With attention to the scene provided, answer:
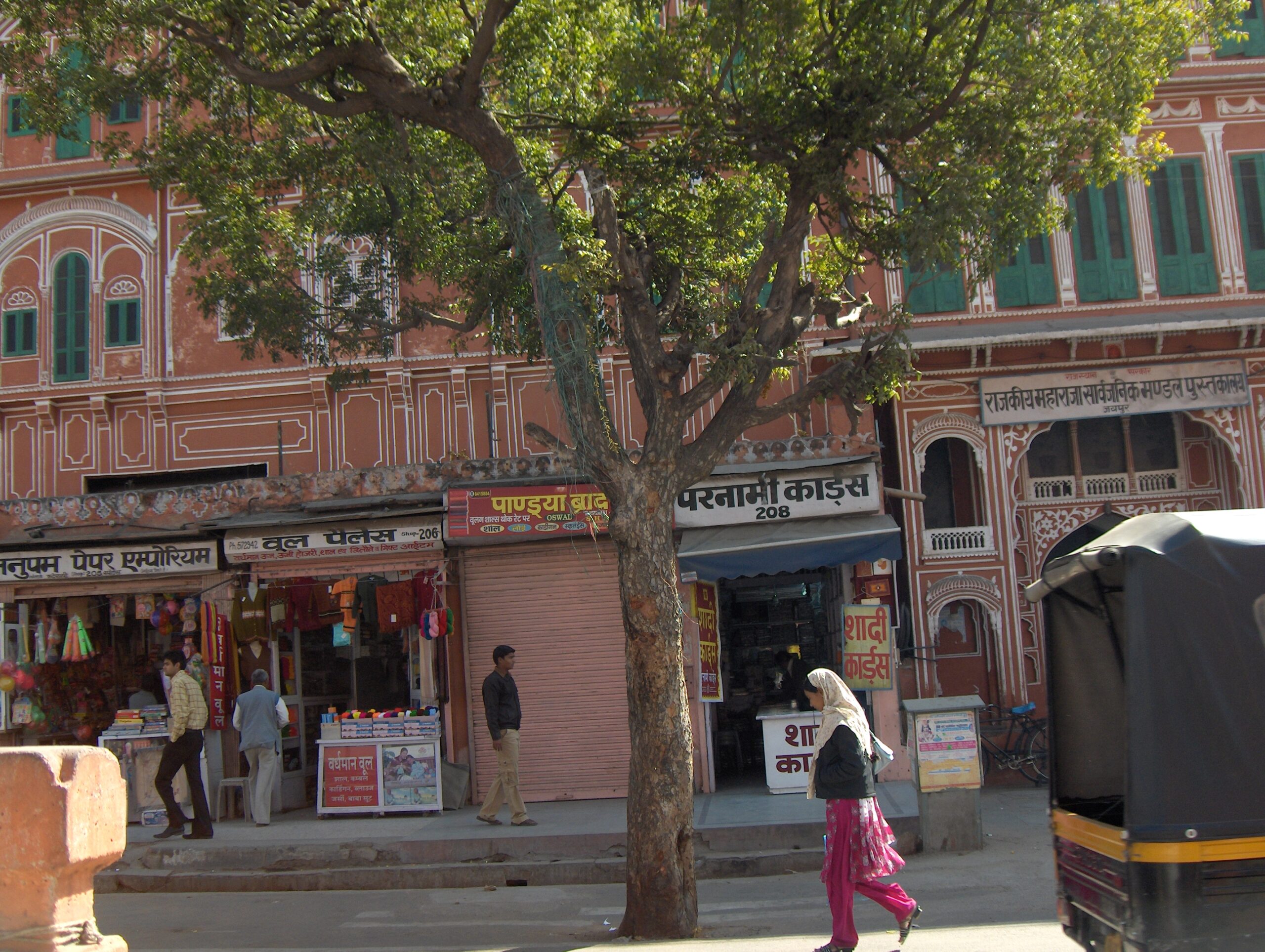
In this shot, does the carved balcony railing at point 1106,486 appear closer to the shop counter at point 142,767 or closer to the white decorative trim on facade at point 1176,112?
the white decorative trim on facade at point 1176,112

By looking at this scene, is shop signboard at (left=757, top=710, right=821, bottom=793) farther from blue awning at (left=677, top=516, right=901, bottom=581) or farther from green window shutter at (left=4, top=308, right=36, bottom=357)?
green window shutter at (left=4, top=308, right=36, bottom=357)

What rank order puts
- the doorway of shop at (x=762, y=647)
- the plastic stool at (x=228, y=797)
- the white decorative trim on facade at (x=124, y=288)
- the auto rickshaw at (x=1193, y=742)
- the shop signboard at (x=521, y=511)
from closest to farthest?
the auto rickshaw at (x=1193, y=742) < the plastic stool at (x=228, y=797) < the shop signboard at (x=521, y=511) < the doorway of shop at (x=762, y=647) < the white decorative trim on facade at (x=124, y=288)

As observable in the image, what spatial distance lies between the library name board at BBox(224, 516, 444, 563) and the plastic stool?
251 cm

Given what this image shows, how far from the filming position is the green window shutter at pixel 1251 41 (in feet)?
Result: 48.0

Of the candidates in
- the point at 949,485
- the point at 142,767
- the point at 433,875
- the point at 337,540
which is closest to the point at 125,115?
the point at 337,540

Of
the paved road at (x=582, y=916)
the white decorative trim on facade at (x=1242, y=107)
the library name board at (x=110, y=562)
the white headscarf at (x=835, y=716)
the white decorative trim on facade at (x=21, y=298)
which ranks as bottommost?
the paved road at (x=582, y=916)

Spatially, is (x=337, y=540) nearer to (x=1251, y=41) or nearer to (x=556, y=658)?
(x=556, y=658)

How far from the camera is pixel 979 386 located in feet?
46.3

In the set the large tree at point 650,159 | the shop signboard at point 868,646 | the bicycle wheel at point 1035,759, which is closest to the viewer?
the large tree at point 650,159

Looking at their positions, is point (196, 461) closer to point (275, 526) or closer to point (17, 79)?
point (275, 526)

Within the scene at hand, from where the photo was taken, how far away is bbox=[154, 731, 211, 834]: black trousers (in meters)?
10.8

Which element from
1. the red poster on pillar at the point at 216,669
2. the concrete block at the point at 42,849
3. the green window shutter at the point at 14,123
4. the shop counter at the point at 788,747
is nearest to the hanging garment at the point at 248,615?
the red poster on pillar at the point at 216,669

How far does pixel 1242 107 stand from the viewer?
1470cm

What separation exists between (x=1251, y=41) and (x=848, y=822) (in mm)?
13752
